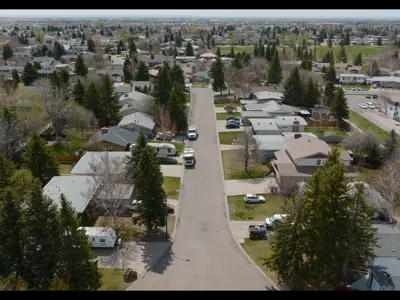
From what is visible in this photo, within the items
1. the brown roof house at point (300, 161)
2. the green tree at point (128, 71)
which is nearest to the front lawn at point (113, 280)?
the brown roof house at point (300, 161)

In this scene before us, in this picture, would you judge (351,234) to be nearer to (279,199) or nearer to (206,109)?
(279,199)

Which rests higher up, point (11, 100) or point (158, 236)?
point (11, 100)

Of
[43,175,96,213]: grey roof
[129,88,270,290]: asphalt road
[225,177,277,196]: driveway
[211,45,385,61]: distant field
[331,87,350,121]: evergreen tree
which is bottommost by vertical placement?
[129,88,270,290]: asphalt road

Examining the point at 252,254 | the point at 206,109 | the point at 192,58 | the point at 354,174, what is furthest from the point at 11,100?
the point at 192,58

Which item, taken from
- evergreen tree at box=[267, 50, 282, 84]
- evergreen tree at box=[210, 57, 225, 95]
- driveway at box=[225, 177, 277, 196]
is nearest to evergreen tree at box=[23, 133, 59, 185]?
driveway at box=[225, 177, 277, 196]

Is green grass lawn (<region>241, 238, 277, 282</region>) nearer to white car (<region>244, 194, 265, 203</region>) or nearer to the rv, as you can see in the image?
white car (<region>244, 194, 265, 203</region>)
